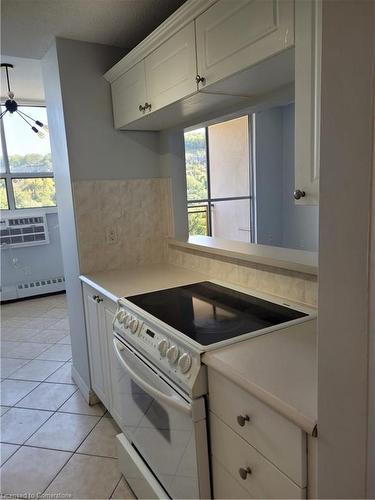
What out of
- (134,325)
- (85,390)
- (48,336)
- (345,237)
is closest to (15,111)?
(48,336)

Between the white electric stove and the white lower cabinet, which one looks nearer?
the white electric stove

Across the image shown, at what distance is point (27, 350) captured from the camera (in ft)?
11.5

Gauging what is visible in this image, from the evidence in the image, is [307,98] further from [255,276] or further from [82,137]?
[82,137]

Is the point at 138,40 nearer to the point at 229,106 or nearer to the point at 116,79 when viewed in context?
the point at 116,79

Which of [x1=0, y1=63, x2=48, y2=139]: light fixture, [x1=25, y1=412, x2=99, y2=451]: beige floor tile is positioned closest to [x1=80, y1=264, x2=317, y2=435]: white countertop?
[x1=25, y1=412, x2=99, y2=451]: beige floor tile

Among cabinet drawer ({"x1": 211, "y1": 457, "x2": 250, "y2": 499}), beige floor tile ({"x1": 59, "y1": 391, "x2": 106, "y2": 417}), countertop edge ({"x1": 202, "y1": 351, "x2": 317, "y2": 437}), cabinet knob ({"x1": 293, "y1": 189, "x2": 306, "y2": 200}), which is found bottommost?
beige floor tile ({"x1": 59, "y1": 391, "x2": 106, "y2": 417})

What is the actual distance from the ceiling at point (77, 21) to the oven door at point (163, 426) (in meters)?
1.69

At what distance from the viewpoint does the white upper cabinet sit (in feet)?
3.38

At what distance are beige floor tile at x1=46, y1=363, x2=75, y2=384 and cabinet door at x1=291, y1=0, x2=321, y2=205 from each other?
8.08 feet

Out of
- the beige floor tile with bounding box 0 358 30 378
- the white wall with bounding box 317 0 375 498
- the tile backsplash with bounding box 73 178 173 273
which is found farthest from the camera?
the beige floor tile with bounding box 0 358 30 378

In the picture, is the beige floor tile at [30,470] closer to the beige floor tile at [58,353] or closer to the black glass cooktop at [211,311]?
the black glass cooktop at [211,311]

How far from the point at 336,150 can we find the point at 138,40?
2126 mm

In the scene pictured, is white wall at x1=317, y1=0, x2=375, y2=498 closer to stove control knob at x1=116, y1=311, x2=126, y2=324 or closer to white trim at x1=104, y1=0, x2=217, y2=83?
white trim at x1=104, y1=0, x2=217, y2=83

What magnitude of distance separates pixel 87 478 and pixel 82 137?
197cm
